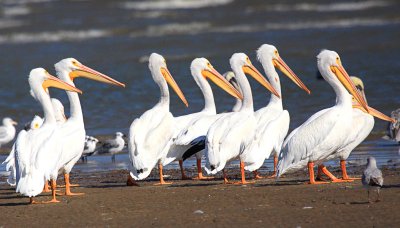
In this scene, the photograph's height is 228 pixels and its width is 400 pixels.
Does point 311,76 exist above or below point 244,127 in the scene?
above

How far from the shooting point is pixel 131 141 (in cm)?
1107

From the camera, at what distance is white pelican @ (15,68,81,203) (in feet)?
29.9

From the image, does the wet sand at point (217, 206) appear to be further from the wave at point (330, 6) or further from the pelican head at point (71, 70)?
the wave at point (330, 6)

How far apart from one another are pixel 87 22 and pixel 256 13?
6.67m

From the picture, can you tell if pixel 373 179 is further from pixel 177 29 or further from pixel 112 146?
pixel 177 29

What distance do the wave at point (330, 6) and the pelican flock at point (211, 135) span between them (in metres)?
26.0

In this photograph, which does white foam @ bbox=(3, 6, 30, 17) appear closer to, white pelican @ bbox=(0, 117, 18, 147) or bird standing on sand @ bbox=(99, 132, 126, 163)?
white pelican @ bbox=(0, 117, 18, 147)

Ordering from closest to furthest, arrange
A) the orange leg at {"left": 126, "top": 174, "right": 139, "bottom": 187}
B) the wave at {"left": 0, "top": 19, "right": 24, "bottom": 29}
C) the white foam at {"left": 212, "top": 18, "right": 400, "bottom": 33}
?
the orange leg at {"left": 126, "top": 174, "right": 139, "bottom": 187}, the white foam at {"left": 212, "top": 18, "right": 400, "bottom": 33}, the wave at {"left": 0, "top": 19, "right": 24, "bottom": 29}

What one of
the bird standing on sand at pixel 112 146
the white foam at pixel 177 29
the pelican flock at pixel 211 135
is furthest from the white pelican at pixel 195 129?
the white foam at pixel 177 29

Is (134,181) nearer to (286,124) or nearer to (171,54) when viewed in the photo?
(286,124)

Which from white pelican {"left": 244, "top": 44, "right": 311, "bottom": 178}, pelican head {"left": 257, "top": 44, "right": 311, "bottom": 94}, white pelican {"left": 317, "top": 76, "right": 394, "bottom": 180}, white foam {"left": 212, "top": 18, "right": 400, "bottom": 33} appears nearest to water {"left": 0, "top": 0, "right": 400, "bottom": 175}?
white foam {"left": 212, "top": 18, "right": 400, "bottom": 33}

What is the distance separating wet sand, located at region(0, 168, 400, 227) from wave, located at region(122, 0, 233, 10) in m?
31.3

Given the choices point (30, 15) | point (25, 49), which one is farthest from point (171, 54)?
point (30, 15)

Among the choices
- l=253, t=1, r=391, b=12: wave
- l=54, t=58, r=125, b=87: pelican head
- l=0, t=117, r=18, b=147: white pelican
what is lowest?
l=0, t=117, r=18, b=147: white pelican
